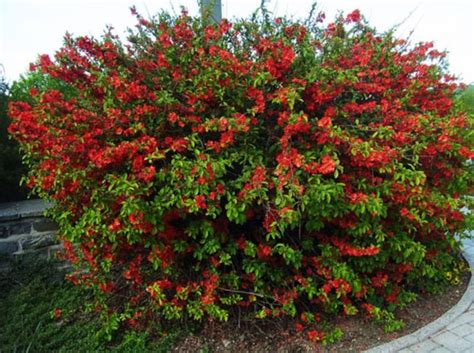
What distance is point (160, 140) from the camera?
2012 millimetres

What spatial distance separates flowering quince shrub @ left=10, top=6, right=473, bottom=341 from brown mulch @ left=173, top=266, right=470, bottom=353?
8 centimetres

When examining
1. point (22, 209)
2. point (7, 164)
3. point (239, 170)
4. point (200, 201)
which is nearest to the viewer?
point (200, 201)

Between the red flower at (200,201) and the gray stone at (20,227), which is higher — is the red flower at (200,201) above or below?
above

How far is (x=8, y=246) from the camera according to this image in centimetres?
296

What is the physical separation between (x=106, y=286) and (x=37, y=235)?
108cm

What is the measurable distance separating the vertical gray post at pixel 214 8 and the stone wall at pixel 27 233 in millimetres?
2112

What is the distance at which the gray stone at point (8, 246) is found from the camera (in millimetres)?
2936

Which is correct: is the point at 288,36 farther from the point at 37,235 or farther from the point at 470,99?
the point at 470,99

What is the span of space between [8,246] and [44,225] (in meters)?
0.32

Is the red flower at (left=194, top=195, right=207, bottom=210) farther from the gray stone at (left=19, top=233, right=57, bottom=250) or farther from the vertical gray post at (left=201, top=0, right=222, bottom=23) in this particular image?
the gray stone at (left=19, top=233, right=57, bottom=250)

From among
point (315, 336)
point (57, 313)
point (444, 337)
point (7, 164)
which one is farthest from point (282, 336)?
point (7, 164)

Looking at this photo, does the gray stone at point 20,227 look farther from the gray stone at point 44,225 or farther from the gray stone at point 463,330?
the gray stone at point 463,330

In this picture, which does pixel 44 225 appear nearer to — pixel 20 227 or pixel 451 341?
pixel 20 227

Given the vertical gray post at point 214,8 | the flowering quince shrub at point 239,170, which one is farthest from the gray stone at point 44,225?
the vertical gray post at point 214,8
